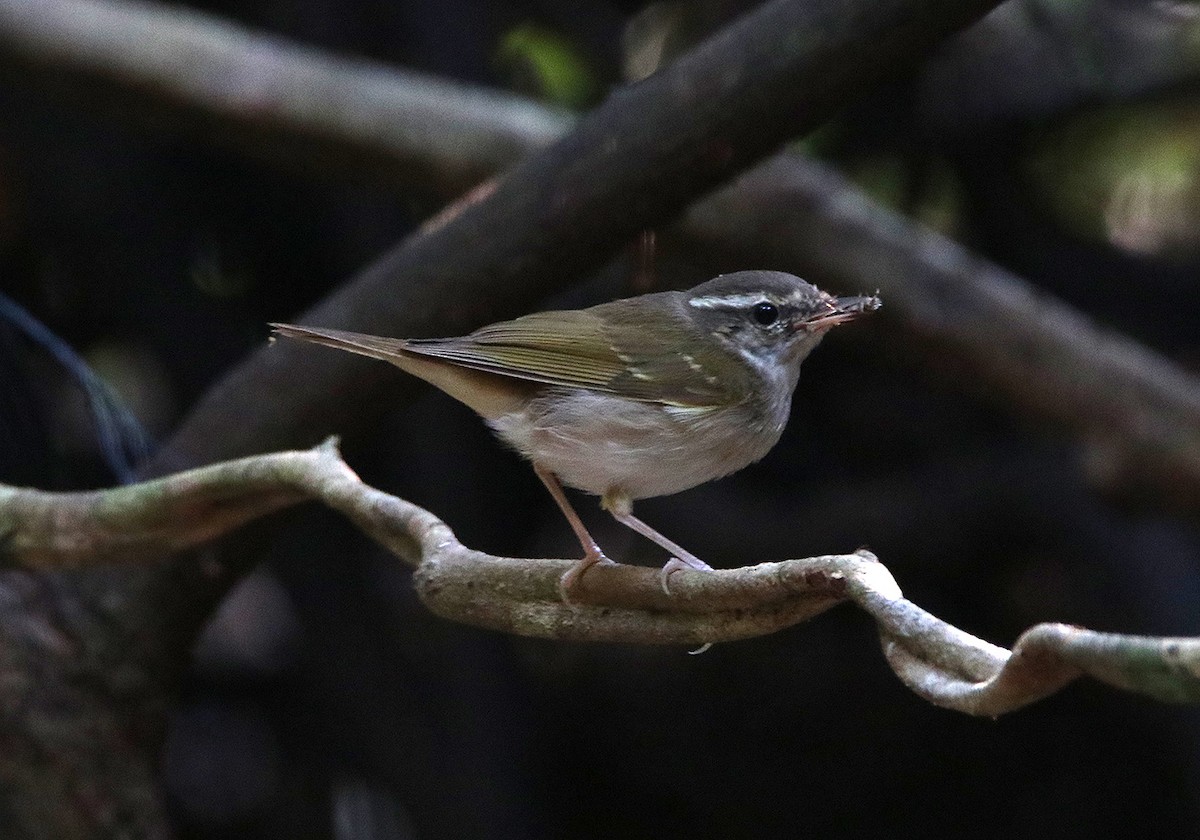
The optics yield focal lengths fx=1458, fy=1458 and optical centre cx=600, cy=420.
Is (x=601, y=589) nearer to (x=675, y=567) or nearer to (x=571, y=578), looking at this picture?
(x=571, y=578)

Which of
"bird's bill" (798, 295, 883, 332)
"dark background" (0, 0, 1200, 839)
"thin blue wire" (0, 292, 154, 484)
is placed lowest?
"dark background" (0, 0, 1200, 839)

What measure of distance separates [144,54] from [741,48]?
9.37ft

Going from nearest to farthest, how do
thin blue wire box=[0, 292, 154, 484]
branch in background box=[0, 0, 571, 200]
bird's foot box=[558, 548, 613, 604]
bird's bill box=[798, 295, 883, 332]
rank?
bird's foot box=[558, 548, 613, 604], bird's bill box=[798, 295, 883, 332], thin blue wire box=[0, 292, 154, 484], branch in background box=[0, 0, 571, 200]

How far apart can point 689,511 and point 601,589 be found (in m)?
3.58

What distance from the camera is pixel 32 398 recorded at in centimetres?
469

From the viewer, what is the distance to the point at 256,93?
18.1ft

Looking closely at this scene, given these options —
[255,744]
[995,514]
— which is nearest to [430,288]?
[995,514]

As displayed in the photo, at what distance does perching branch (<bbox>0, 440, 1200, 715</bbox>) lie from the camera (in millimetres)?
1781

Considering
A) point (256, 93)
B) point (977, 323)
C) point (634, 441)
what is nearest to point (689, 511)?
point (977, 323)

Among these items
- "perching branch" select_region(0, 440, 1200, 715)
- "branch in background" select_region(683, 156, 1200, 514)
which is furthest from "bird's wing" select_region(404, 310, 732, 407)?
"branch in background" select_region(683, 156, 1200, 514)

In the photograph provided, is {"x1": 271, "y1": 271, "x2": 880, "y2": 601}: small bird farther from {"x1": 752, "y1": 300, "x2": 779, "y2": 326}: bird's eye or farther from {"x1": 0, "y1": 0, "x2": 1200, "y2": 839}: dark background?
{"x1": 0, "y1": 0, "x2": 1200, "y2": 839}: dark background

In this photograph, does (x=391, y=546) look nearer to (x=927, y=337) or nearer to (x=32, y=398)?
(x=32, y=398)

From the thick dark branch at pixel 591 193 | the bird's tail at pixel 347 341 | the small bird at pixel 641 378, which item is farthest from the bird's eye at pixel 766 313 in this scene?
the bird's tail at pixel 347 341

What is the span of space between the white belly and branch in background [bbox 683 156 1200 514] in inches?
80.5
